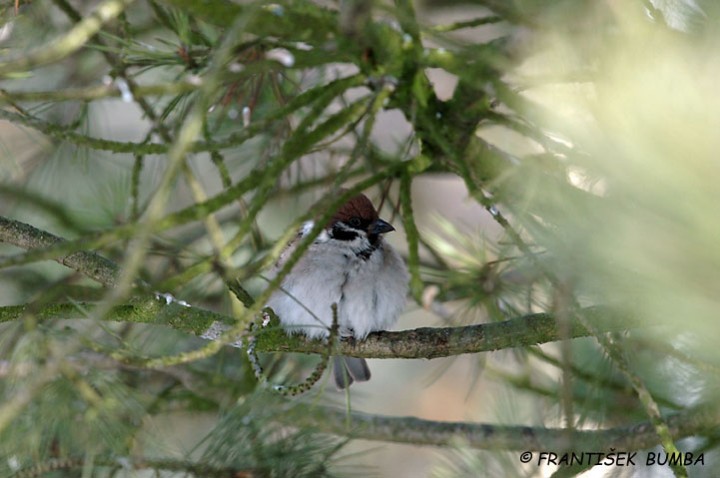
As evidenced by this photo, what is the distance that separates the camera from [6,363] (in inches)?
115

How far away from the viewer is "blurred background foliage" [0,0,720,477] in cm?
100

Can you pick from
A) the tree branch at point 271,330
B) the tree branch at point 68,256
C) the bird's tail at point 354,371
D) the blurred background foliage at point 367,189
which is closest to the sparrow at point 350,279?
the blurred background foliage at point 367,189

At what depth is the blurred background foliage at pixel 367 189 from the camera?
3.30ft

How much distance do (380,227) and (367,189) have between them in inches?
13.6

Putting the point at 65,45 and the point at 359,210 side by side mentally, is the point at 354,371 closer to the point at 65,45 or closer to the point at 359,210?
the point at 359,210

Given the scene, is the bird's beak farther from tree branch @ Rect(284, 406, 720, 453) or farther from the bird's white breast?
tree branch @ Rect(284, 406, 720, 453)

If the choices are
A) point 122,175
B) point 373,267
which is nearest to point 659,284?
point 373,267

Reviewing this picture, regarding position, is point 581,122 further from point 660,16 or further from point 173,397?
point 173,397

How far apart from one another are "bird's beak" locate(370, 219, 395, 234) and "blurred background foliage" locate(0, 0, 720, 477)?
0.29 meters

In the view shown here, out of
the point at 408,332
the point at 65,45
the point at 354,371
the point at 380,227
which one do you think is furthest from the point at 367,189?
the point at 65,45

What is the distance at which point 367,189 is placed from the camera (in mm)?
3062

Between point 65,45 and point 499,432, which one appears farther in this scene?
point 499,432

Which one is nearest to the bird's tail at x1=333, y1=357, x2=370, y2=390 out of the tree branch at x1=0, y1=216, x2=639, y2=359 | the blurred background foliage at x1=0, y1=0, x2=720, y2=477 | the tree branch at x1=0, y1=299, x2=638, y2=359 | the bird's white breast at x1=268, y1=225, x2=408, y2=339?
the blurred background foliage at x1=0, y1=0, x2=720, y2=477

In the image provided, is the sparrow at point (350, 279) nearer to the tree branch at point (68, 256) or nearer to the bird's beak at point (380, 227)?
the bird's beak at point (380, 227)
